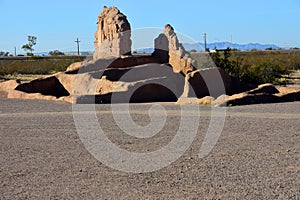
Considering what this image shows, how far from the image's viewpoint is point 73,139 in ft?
40.1

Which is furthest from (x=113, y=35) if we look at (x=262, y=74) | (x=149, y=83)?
(x=262, y=74)

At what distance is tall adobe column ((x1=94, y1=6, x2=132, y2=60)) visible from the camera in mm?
26438

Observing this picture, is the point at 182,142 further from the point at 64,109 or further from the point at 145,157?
the point at 64,109

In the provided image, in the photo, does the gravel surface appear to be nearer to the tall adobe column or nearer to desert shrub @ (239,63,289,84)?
desert shrub @ (239,63,289,84)

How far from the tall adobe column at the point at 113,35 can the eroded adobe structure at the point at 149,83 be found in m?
0.07

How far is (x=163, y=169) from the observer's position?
29.7 feet

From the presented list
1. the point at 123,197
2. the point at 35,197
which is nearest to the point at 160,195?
the point at 123,197

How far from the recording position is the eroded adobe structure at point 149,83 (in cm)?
1920

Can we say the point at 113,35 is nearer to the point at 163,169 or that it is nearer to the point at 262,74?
the point at 262,74

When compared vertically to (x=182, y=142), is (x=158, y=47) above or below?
above

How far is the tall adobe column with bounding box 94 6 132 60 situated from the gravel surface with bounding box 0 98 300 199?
11.3 m

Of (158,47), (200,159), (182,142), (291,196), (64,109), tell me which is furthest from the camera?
(158,47)

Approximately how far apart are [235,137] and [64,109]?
758 centimetres

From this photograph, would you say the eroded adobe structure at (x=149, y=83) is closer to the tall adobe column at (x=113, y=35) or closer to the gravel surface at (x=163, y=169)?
the tall adobe column at (x=113, y=35)
